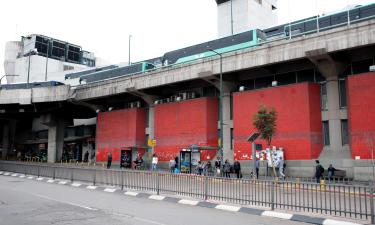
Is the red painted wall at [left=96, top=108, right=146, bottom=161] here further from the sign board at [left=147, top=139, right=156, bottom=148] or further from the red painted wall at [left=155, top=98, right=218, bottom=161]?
the red painted wall at [left=155, top=98, right=218, bottom=161]

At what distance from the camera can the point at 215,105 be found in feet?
124

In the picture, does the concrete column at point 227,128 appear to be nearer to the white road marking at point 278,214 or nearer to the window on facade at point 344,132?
the window on facade at point 344,132

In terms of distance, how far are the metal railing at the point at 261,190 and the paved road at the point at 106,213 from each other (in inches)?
53.1

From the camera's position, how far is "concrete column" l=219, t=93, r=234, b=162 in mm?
35438

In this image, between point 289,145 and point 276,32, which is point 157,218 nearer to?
point 289,145

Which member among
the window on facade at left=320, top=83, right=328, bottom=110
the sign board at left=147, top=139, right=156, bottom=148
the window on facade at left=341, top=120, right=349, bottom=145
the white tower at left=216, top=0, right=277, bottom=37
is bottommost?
the sign board at left=147, top=139, right=156, bottom=148

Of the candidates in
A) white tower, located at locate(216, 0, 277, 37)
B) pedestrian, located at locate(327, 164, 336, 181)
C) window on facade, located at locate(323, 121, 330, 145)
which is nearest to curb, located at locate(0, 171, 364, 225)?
pedestrian, located at locate(327, 164, 336, 181)

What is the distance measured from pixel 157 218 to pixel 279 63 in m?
23.2

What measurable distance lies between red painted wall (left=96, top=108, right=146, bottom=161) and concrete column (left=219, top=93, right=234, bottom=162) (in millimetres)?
11632

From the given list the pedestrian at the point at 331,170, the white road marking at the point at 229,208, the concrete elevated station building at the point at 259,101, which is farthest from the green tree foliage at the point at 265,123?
the white road marking at the point at 229,208

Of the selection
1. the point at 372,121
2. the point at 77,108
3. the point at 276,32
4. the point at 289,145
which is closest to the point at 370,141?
the point at 372,121

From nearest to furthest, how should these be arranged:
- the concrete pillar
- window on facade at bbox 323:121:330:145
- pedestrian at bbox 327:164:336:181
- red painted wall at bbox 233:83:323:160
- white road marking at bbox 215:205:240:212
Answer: white road marking at bbox 215:205:240:212, pedestrian at bbox 327:164:336:181, red painted wall at bbox 233:83:323:160, window on facade at bbox 323:121:330:145, the concrete pillar

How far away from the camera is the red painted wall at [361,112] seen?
25.7 meters

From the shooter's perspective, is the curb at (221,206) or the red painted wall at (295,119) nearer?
the curb at (221,206)
